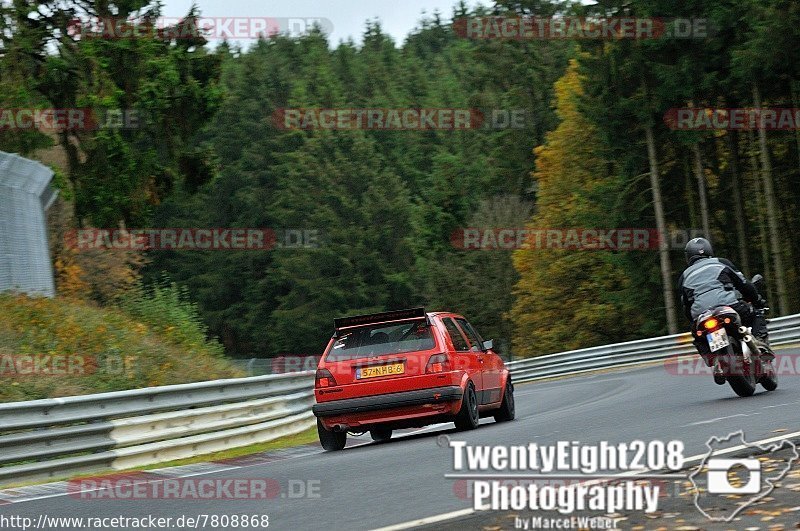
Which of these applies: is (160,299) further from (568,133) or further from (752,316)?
(568,133)

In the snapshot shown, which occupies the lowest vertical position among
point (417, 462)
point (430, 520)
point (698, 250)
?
point (417, 462)

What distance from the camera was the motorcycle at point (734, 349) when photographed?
48.1 ft

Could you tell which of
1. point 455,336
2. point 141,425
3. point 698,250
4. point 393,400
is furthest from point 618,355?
point 141,425

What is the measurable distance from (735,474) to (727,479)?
0.91ft

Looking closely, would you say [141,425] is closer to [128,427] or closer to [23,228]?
[128,427]

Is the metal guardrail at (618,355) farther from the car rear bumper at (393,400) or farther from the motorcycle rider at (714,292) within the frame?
the car rear bumper at (393,400)

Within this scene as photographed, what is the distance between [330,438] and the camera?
15.2 m

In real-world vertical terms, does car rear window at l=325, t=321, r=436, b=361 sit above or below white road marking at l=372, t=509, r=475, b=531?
above

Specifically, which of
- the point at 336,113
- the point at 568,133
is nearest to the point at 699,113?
the point at 568,133

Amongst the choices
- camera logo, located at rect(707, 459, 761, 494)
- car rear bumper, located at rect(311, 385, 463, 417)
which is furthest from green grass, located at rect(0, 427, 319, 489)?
camera logo, located at rect(707, 459, 761, 494)

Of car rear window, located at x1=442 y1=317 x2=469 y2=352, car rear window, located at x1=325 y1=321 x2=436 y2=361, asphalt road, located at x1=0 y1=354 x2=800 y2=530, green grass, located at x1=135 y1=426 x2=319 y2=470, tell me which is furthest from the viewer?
car rear window, located at x1=442 y1=317 x2=469 y2=352

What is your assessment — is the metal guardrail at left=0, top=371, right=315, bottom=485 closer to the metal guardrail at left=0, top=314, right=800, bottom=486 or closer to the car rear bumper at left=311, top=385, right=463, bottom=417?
the metal guardrail at left=0, top=314, right=800, bottom=486

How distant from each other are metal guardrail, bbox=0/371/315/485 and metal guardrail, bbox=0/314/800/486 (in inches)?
0.4

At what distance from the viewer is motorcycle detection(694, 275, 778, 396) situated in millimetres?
14656
